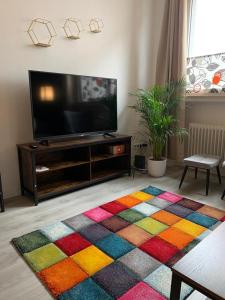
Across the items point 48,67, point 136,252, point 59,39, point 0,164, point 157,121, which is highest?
point 59,39

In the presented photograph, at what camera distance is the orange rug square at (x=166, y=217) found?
2.04m

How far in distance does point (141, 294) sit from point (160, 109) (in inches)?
88.2

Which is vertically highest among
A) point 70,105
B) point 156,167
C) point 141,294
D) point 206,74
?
point 206,74

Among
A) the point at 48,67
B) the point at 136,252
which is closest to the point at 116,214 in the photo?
the point at 136,252

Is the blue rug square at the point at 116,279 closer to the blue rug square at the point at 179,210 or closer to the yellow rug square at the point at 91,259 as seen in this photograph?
the yellow rug square at the point at 91,259

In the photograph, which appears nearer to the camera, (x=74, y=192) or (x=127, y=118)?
(x=74, y=192)

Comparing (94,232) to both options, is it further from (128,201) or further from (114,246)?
(128,201)

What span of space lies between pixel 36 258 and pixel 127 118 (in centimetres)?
244

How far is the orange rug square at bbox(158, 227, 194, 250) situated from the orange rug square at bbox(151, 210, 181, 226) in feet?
0.41

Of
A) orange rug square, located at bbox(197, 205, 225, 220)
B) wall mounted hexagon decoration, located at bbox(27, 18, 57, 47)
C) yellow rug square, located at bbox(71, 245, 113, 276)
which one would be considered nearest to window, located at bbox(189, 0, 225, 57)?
wall mounted hexagon decoration, located at bbox(27, 18, 57, 47)

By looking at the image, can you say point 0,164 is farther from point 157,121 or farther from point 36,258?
point 157,121

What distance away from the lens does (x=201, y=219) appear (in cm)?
207

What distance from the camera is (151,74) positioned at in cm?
375

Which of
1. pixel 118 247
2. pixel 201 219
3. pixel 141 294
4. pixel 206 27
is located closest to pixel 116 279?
pixel 141 294
